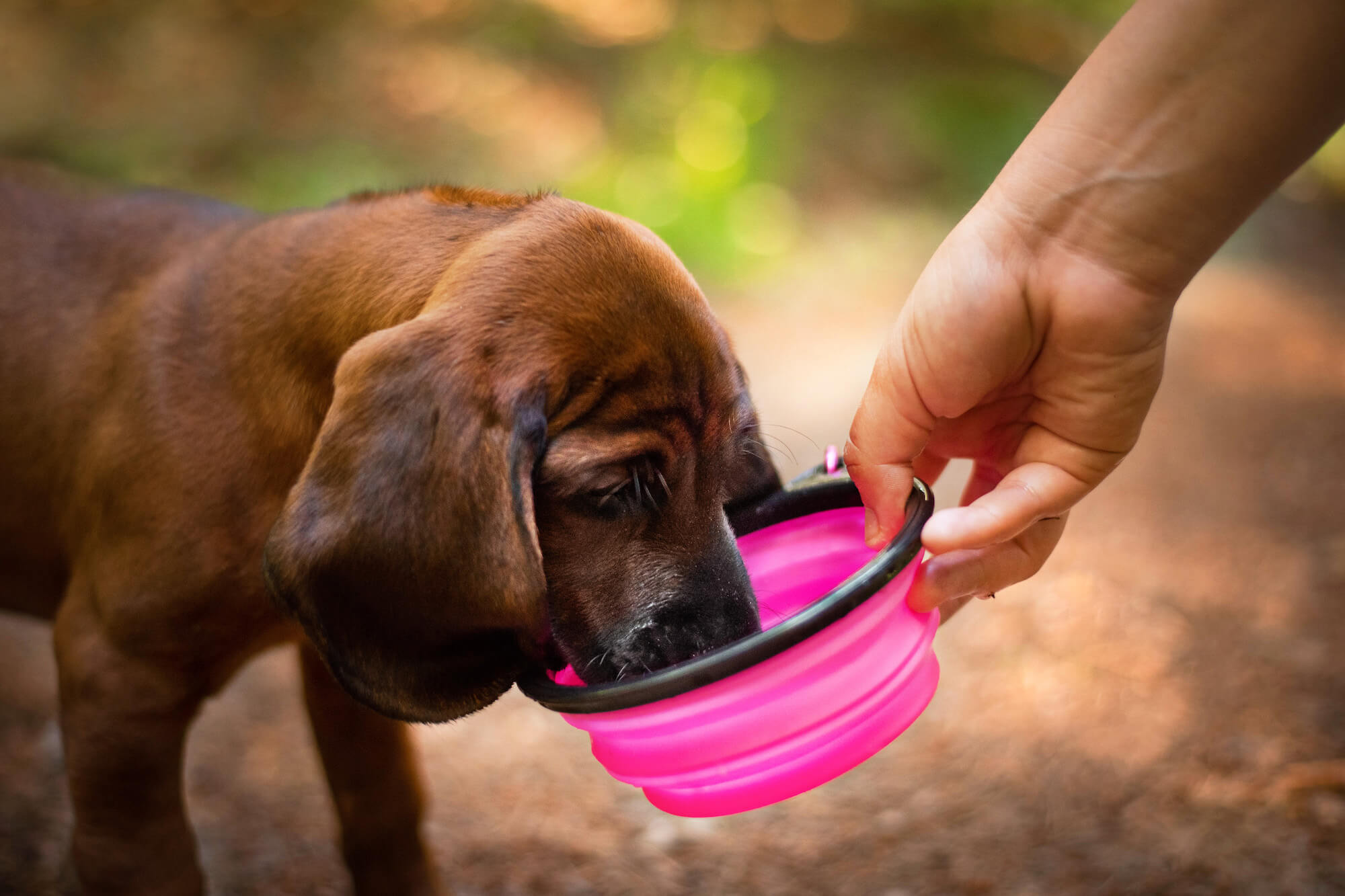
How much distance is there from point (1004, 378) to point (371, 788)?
1.95 meters

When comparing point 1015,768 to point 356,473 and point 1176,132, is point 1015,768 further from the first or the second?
point 356,473

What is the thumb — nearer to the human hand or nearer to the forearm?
the human hand

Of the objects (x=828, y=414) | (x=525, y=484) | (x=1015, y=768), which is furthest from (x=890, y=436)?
(x=828, y=414)

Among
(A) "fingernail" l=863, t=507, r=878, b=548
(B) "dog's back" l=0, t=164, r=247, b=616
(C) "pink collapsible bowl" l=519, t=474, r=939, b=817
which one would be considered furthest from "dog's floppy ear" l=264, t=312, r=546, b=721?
(B) "dog's back" l=0, t=164, r=247, b=616

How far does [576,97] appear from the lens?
30.8 feet

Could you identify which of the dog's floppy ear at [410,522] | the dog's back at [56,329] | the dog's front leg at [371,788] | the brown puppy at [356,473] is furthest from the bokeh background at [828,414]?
the dog's floppy ear at [410,522]

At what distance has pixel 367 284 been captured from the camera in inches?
91.5

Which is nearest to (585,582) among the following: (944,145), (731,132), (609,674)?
(609,674)

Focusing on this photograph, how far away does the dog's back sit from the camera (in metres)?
2.75

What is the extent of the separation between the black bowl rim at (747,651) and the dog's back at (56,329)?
1.49m

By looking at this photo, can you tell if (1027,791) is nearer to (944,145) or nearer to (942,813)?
(942,813)

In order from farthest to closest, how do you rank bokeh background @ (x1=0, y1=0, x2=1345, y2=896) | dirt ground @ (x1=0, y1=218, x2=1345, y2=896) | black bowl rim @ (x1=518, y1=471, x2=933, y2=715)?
bokeh background @ (x1=0, y1=0, x2=1345, y2=896), dirt ground @ (x1=0, y1=218, x2=1345, y2=896), black bowl rim @ (x1=518, y1=471, x2=933, y2=715)

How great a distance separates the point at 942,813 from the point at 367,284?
2.24 meters

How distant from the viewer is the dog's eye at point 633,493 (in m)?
2.16
